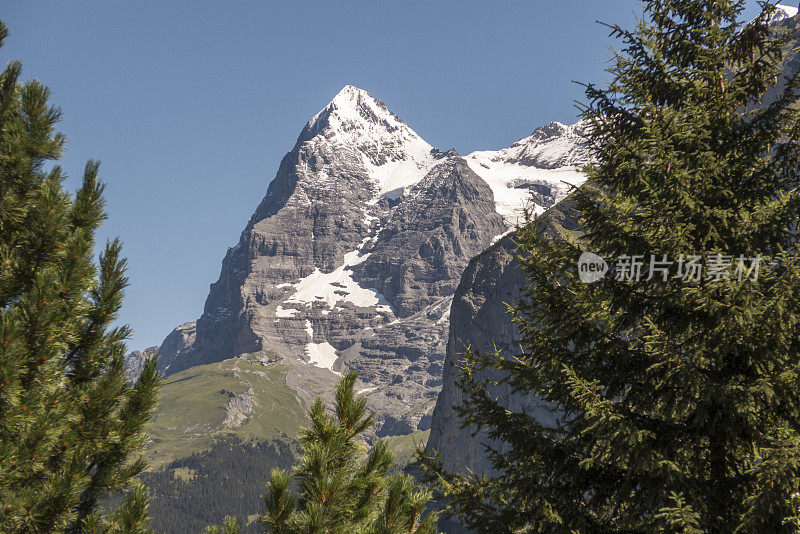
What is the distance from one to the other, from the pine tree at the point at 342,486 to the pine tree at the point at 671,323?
8.80 ft

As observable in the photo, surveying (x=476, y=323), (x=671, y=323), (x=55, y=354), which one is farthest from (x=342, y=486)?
(x=476, y=323)

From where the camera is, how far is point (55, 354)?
544 centimetres

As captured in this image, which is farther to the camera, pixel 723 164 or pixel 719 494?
pixel 723 164

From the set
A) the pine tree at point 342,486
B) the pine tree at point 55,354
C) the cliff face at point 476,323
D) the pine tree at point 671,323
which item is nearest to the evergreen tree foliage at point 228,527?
the pine tree at point 342,486

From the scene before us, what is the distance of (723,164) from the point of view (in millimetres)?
7469

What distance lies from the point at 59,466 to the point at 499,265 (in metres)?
137

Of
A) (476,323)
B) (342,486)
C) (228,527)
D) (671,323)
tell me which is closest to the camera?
(342,486)

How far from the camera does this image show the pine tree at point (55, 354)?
509 centimetres

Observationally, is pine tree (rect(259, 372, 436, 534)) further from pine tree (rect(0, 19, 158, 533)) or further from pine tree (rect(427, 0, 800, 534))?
pine tree (rect(427, 0, 800, 534))

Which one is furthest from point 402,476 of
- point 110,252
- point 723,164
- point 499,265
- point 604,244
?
point 499,265

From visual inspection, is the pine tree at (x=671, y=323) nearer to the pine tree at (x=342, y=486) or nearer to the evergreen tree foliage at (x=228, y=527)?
the pine tree at (x=342, y=486)

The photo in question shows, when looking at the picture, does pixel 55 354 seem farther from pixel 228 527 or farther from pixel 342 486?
pixel 342 486

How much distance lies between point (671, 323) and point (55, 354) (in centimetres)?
751

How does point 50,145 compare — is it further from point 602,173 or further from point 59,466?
point 602,173
